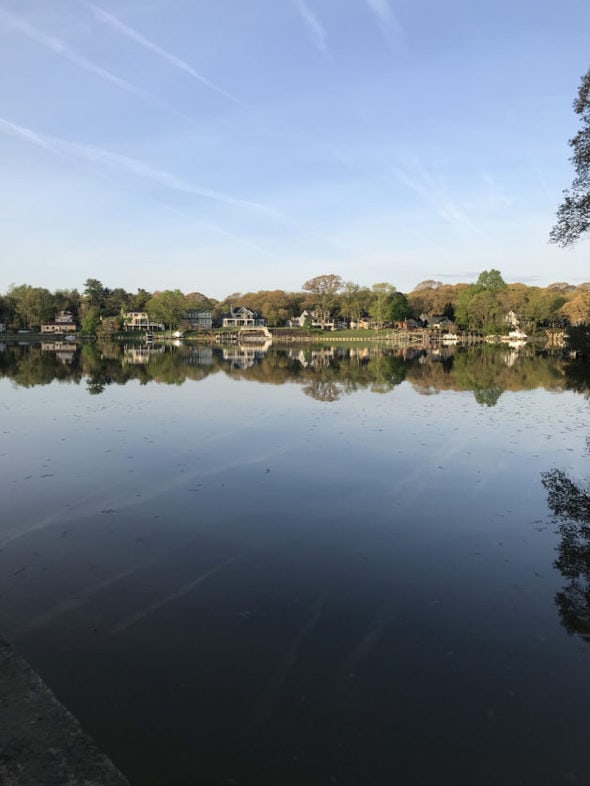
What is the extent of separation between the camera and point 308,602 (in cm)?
752

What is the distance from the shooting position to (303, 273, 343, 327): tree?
158500mm

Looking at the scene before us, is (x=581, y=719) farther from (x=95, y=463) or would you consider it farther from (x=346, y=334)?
(x=346, y=334)

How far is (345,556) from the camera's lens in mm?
9094

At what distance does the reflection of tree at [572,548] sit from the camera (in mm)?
7312

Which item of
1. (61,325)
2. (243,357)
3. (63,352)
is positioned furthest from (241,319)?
(243,357)

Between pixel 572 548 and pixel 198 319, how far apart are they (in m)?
159

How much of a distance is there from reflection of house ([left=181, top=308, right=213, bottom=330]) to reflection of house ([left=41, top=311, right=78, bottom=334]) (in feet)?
109

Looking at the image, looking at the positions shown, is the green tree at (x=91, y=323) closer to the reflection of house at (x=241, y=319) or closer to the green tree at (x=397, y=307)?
the reflection of house at (x=241, y=319)

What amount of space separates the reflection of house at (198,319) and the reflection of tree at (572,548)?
495 ft

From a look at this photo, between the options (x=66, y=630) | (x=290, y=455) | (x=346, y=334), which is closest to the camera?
(x=66, y=630)

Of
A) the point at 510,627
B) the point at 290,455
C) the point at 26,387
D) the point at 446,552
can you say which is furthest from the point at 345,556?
the point at 26,387

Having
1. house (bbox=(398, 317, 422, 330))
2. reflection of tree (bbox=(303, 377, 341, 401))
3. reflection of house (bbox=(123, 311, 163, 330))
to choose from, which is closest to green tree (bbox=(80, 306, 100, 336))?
reflection of house (bbox=(123, 311, 163, 330))

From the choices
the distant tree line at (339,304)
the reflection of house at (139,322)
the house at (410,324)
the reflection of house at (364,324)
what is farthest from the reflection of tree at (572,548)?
the reflection of house at (139,322)

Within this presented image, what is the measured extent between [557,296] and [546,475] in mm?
116305
